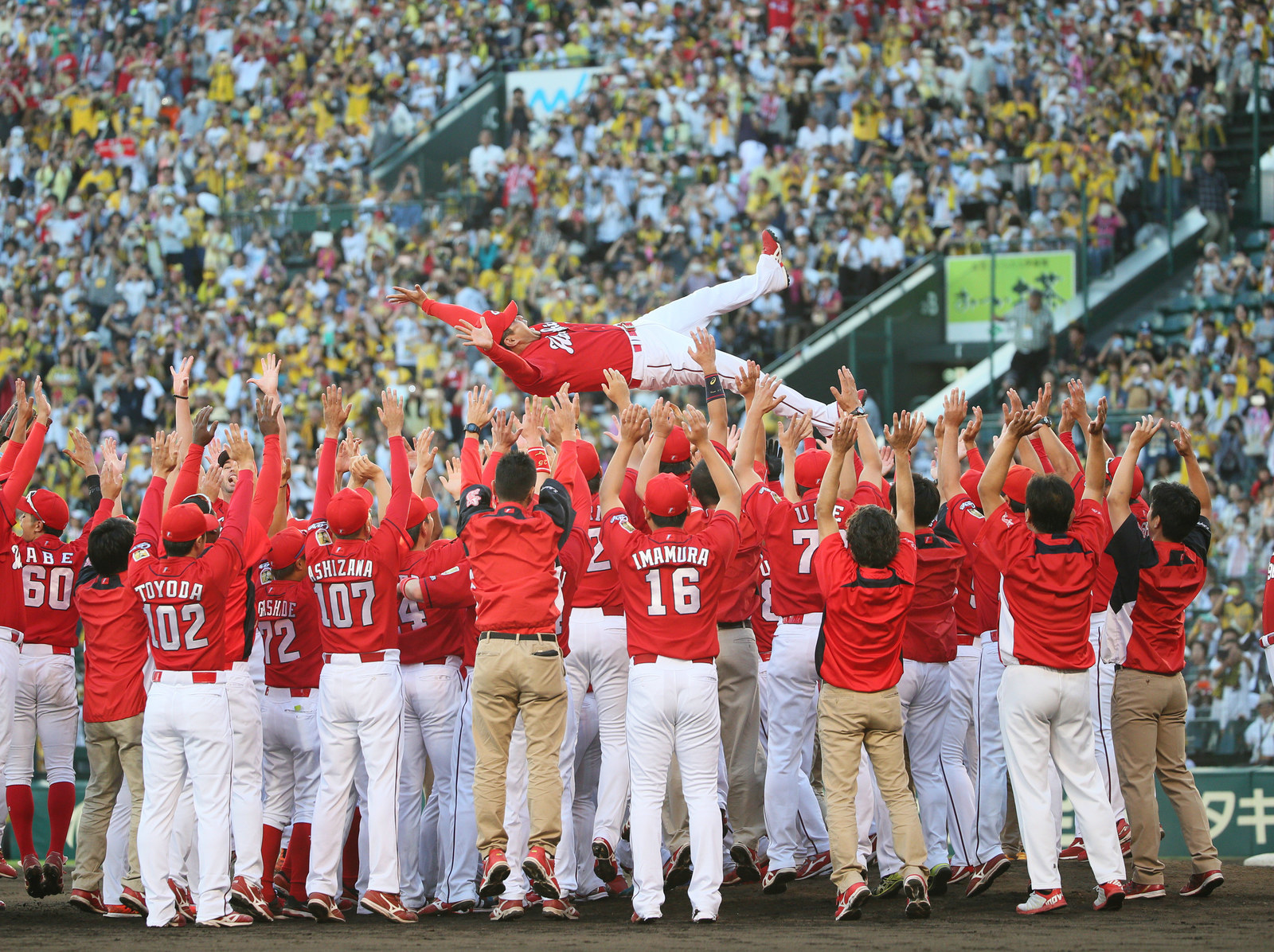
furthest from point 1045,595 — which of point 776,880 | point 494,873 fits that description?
point 494,873

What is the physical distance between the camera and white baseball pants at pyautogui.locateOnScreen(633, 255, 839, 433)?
8867 mm

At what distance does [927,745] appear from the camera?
26.0 ft

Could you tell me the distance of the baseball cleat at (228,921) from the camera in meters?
7.27

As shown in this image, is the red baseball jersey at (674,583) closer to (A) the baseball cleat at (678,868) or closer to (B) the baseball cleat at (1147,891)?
(A) the baseball cleat at (678,868)

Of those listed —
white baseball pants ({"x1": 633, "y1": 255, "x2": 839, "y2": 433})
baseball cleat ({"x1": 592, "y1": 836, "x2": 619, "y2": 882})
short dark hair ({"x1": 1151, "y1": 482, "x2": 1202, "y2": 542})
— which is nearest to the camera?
short dark hair ({"x1": 1151, "y1": 482, "x2": 1202, "y2": 542})

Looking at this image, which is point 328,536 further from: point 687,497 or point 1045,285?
point 1045,285

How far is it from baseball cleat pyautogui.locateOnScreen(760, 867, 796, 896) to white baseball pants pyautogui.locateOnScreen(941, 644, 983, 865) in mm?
Answer: 965

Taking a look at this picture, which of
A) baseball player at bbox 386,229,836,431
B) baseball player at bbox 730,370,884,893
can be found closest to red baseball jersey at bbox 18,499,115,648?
baseball player at bbox 386,229,836,431

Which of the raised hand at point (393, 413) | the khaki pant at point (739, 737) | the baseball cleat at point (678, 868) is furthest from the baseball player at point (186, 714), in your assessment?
the khaki pant at point (739, 737)

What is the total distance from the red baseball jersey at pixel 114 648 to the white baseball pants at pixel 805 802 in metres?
3.50

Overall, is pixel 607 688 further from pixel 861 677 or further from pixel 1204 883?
pixel 1204 883

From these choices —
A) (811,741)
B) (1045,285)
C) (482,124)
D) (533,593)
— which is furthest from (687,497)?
(482,124)

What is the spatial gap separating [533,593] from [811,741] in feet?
6.54

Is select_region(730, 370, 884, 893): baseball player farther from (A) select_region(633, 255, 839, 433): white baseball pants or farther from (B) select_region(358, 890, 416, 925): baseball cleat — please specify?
(B) select_region(358, 890, 416, 925): baseball cleat
